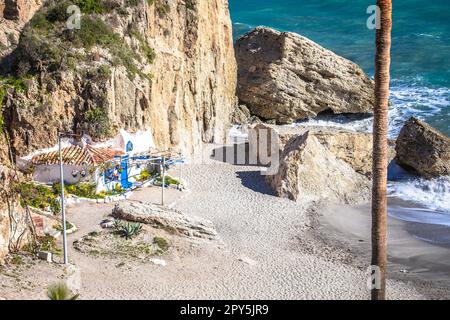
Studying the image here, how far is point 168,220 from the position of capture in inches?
1195

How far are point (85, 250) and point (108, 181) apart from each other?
7.14 meters

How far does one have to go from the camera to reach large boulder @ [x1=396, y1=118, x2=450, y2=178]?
4231 centimetres

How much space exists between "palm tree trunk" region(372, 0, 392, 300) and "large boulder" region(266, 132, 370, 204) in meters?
14.6

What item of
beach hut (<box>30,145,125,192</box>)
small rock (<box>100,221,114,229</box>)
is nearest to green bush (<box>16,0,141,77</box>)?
beach hut (<box>30,145,125,192</box>)

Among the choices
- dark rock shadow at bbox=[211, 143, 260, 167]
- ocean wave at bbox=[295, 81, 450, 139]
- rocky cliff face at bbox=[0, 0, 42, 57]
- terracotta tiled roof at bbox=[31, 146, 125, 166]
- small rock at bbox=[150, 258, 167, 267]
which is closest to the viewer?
small rock at bbox=[150, 258, 167, 267]

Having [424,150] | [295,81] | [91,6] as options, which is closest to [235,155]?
[424,150]

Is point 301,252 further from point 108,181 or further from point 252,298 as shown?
point 108,181

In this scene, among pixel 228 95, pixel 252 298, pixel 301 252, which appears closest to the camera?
pixel 252 298

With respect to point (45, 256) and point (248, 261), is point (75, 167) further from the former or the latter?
point (248, 261)

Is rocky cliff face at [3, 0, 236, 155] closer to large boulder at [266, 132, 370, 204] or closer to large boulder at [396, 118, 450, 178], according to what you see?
large boulder at [266, 132, 370, 204]

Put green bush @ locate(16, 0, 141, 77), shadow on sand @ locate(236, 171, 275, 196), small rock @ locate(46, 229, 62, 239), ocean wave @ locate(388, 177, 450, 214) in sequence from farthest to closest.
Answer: ocean wave @ locate(388, 177, 450, 214) → shadow on sand @ locate(236, 171, 275, 196) → green bush @ locate(16, 0, 141, 77) → small rock @ locate(46, 229, 62, 239)

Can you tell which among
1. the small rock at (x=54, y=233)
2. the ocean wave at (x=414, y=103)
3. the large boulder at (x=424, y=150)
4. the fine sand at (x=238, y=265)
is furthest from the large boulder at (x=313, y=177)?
the ocean wave at (x=414, y=103)
